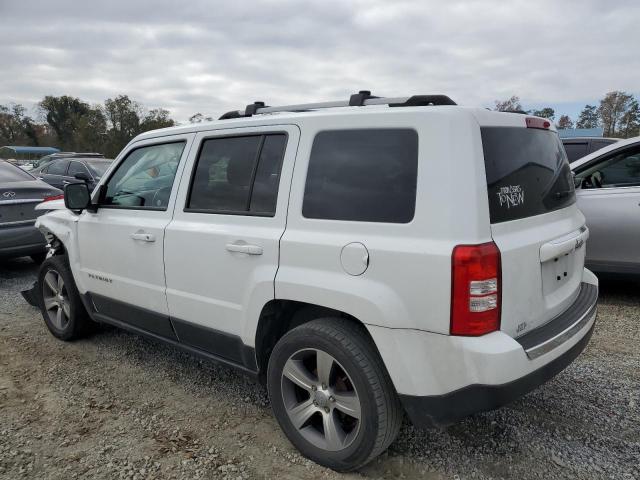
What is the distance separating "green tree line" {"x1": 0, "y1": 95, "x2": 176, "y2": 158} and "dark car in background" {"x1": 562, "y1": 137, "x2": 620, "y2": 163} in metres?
→ 43.1

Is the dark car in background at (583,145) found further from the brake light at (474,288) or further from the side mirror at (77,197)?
the side mirror at (77,197)

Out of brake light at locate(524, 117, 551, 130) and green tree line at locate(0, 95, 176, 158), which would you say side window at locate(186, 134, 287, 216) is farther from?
green tree line at locate(0, 95, 176, 158)

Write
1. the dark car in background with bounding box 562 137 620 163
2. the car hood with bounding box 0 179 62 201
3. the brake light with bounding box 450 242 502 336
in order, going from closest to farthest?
the brake light with bounding box 450 242 502 336
the car hood with bounding box 0 179 62 201
the dark car in background with bounding box 562 137 620 163

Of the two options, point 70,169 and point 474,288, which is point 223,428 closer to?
point 474,288

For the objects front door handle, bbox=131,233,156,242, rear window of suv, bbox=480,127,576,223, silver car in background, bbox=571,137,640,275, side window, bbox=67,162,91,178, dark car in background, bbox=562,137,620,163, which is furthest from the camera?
side window, bbox=67,162,91,178

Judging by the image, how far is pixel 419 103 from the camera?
246 centimetres

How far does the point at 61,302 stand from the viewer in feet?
14.3

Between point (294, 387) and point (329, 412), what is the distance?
10.1 inches

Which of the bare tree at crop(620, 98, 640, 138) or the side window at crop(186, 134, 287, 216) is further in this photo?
the bare tree at crop(620, 98, 640, 138)

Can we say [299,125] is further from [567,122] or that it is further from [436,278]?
[567,122]

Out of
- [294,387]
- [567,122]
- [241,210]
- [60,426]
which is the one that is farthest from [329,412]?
[567,122]

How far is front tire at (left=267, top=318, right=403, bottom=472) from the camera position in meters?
2.28

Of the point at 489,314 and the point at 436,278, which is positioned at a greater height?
the point at 436,278

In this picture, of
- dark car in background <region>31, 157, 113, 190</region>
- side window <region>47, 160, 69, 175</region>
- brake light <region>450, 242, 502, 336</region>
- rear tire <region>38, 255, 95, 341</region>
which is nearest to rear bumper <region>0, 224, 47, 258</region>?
rear tire <region>38, 255, 95, 341</region>
